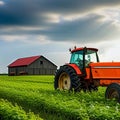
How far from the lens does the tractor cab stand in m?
17.8

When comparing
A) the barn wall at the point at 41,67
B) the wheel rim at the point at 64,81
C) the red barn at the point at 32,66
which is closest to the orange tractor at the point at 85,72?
the wheel rim at the point at 64,81

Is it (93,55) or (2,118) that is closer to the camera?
(2,118)

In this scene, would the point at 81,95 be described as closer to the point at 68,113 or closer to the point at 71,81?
the point at 71,81

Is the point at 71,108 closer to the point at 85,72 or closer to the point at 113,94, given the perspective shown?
the point at 113,94

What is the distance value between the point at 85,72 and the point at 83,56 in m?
0.79

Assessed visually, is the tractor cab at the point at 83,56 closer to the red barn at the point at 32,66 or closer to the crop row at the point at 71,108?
the crop row at the point at 71,108

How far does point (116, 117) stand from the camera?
33.5 ft

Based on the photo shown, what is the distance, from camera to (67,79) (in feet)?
61.4

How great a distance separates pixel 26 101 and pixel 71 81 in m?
2.99

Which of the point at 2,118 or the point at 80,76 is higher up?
the point at 80,76

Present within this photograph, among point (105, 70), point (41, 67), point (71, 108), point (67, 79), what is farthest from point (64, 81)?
point (41, 67)

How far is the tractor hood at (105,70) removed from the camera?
16.6 m

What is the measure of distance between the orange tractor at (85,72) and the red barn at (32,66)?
59030 mm

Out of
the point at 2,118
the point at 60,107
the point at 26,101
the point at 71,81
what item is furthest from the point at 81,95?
the point at 2,118
